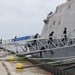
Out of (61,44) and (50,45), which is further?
(50,45)

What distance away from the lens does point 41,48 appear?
24391 mm

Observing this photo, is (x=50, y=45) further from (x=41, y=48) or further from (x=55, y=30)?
(x=55, y=30)

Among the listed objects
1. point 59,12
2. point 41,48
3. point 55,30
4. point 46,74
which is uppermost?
point 59,12

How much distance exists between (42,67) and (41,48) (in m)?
2.75

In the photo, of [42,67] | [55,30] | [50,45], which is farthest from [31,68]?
[55,30]

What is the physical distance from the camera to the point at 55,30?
2959cm

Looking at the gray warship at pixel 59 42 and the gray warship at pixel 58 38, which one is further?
the gray warship at pixel 58 38

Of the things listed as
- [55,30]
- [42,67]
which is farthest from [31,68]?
[55,30]

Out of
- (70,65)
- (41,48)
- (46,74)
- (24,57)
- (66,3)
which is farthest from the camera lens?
(24,57)

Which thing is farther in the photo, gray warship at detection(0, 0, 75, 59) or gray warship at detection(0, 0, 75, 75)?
gray warship at detection(0, 0, 75, 59)

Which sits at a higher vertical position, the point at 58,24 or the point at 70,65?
the point at 58,24

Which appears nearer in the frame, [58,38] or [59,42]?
[58,38]

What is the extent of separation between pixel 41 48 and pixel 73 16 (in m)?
4.05

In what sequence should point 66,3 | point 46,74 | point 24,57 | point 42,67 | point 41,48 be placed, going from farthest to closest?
point 24,57
point 66,3
point 41,48
point 42,67
point 46,74
